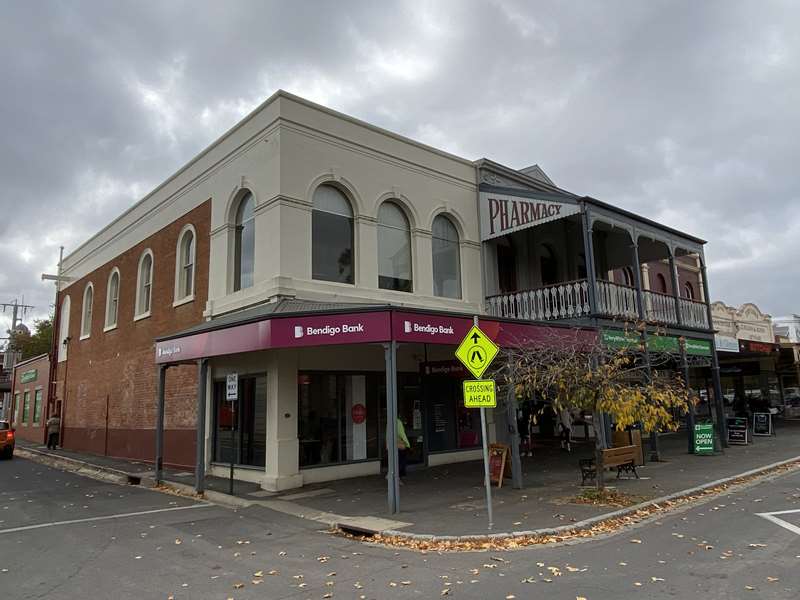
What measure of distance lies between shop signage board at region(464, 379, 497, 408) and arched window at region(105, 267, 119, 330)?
59.3ft

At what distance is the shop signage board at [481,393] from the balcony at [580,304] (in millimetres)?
6453

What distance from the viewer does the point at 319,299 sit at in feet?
44.9

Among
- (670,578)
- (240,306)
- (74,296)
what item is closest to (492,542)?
(670,578)

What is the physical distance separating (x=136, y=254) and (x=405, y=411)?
11.7 meters

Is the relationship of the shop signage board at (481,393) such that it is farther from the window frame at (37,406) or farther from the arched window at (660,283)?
the window frame at (37,406)

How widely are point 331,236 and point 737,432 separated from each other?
46.3 ft

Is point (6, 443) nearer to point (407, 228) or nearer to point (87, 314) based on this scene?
point (87, 314)

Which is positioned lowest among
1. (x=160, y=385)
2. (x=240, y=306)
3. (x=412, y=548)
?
(x=412, y=548)

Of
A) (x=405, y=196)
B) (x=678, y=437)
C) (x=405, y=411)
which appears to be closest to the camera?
(x=405, y=411)

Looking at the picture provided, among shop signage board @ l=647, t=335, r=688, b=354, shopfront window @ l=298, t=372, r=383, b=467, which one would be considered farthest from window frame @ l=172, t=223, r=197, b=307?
shop signage board @ l=647, t=335, r=688, b=354

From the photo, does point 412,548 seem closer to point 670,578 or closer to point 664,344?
point 670,578

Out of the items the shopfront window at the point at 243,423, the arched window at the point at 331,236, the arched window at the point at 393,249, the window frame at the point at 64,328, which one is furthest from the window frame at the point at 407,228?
the window frame at the point at 64,328

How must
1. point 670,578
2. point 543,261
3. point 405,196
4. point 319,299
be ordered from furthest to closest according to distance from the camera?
point 543,261 → point 405,196 → point 319,299 → point 670,578

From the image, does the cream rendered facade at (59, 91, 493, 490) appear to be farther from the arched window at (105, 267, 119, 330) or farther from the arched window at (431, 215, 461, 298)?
the arched window at (105, 267, 119, 330)
